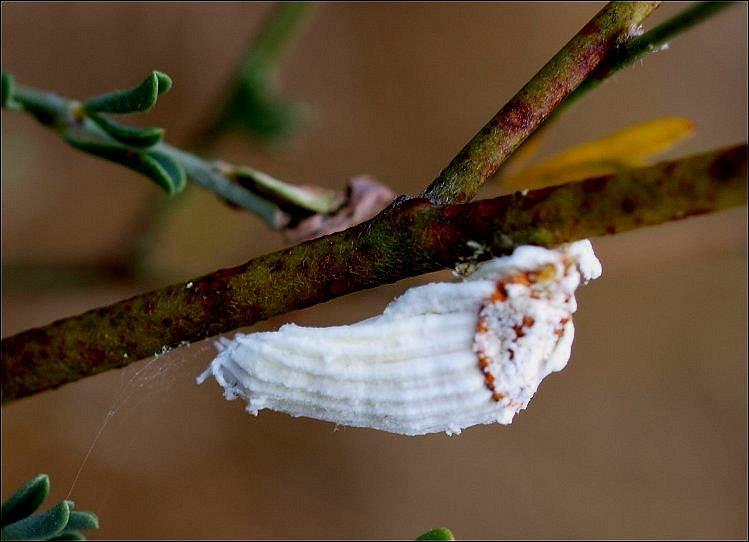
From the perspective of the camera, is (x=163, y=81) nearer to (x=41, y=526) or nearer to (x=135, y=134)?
(x=135, y=134)

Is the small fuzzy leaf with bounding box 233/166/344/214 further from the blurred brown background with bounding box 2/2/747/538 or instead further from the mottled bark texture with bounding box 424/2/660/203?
the blurred brown background with bounding box 2/2/747/538

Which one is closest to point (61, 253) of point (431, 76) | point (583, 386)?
point (431, 76)

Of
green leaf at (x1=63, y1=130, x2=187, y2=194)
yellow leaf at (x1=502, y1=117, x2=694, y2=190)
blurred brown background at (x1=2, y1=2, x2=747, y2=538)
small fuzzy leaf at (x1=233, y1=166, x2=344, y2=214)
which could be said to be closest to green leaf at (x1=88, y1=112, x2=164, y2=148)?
green leaf at (x1=63, y1=130, x2=187, y2=194)

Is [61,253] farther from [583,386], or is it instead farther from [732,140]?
[732,140]

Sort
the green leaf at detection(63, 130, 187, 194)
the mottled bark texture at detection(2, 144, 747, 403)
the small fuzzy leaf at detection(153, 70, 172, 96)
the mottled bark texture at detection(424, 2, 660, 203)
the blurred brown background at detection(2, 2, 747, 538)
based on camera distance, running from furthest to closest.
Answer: the blurred brown background at detection(2, 2, 747, 538)
the green leaf at detection(63, 130, 187, 194)
the small fuzzy leaf at detection(153, 70, 172, 96)
the mottled bark texture at detection(424, 2, 660, 203)
the mottled bark texture at detection(2, 144, 747, 403)

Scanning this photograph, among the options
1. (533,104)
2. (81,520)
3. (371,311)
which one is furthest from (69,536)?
(371,311)

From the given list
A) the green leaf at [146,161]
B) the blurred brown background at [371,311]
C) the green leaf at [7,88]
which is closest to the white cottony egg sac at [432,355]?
the green leaf at [146,161]

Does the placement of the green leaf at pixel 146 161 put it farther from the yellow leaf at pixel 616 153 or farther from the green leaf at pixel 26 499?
the yellow leaf at pixel 616 153

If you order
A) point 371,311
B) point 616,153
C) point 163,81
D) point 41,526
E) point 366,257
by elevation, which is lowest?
point 41,526
